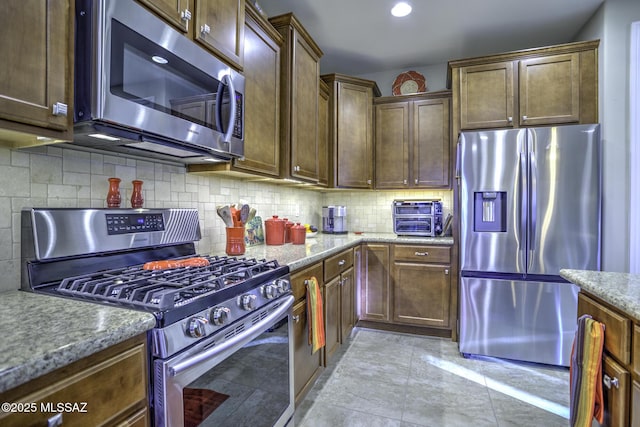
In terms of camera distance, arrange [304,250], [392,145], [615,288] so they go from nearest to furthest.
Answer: [615,288], [304,250], [392,145]

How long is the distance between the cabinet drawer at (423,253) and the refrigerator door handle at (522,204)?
0.56 metres

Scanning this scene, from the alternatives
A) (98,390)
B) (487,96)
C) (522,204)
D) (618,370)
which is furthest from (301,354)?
(487,96)

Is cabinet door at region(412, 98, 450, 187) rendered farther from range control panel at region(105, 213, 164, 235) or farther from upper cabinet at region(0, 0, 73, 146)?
upper cabinet at region(0, 0, 73, 146)

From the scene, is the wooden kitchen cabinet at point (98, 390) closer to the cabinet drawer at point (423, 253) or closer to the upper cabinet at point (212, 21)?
the upper cabinet at point (212, 21)

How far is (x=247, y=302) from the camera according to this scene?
1.21 metres

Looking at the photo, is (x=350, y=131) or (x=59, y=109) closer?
(x=59, y=109)

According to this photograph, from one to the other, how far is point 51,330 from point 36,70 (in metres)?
0.70

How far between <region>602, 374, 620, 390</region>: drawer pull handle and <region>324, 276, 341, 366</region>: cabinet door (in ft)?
4.57

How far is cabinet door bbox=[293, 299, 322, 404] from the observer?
1732 mm

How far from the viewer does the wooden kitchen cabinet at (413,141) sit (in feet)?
10.5

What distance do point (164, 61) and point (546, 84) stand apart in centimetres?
275

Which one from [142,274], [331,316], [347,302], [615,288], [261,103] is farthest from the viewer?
[347,302]

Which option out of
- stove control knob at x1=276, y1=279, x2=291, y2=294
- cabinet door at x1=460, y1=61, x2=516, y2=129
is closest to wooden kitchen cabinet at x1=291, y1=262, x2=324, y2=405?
stove control knob at x1=276, y1=279, x2=291, y2=294

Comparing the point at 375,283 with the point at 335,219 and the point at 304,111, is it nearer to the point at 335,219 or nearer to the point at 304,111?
the point at 335,219
